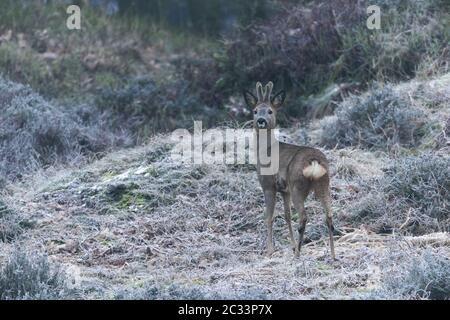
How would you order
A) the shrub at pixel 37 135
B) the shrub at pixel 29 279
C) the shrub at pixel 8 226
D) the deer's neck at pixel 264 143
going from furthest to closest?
the shrub at pixel 37 135
the shrub at pixel 8 226
the deer's neck at pixel 264 143
the shrub at pixel 29 279

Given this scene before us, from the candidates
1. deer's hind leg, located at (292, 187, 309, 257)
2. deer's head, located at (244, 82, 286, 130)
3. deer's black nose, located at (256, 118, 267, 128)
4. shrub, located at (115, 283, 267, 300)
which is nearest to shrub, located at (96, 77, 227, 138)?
deer's head, located at (244, 82, 286, 130)

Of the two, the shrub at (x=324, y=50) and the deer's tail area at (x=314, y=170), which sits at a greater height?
the shrub at (x=324, y=50)

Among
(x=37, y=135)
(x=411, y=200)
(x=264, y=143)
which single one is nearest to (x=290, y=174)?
(x=264, y=143)

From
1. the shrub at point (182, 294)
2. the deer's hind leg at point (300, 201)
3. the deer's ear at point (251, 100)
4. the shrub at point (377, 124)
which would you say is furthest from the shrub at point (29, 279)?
the shrub at point (377, 124)

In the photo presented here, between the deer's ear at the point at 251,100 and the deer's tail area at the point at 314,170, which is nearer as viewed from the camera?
the deer's tail area at the point at 314,170

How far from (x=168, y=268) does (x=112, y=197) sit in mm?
2033

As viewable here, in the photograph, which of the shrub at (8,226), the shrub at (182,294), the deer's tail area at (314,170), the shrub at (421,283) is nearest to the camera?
the shrub at (182,294)

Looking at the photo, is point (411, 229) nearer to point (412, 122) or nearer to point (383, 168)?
point (383, 168)

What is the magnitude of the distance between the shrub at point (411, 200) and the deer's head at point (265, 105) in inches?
53.2

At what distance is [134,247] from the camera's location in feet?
31.6

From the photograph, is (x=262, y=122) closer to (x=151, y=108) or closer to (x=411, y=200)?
(x=411, y=200)

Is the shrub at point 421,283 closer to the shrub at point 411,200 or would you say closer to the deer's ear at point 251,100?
the shrub at point 411,200

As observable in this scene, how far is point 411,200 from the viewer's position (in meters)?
10.0

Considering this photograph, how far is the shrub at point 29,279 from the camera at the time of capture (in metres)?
7.55
